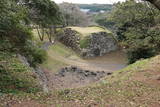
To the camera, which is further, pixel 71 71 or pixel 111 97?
pixel 71 71

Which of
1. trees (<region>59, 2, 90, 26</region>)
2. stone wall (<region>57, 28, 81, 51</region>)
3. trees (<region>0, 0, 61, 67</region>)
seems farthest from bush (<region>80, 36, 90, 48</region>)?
trees (<region>0, 0, 61, 67</region>)

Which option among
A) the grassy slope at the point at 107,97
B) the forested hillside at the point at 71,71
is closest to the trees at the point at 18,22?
the forested hillside at the point at 71,71

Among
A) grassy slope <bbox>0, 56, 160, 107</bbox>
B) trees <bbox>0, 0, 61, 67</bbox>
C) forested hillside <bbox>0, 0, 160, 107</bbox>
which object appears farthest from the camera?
trees <bbox>0, 0, 61, 67</bbox>

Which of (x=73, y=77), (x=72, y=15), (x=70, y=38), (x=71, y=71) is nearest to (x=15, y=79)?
(x=73, y=77)

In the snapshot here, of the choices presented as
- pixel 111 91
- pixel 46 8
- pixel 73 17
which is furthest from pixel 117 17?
pixel 73 17

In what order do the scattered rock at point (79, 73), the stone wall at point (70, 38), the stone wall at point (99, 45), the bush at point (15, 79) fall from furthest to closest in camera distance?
the stone wall at point (70, 38)
the stone wall at point (99, 45)
the scattered rock at point (79, 73)
the bush at point (15, 79)

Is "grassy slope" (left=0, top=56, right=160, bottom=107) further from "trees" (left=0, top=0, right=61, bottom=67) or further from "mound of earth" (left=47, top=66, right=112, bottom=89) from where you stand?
"mound of earth" (left=47, top=66, right=112, bottom=89)

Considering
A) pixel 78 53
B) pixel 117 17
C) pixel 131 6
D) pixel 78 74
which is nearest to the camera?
pixel 131 6

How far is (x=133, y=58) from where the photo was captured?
22359 mm

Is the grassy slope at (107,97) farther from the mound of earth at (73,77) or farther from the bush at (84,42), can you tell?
the bush at (84,42)

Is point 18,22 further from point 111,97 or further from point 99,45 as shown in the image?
point 99,45

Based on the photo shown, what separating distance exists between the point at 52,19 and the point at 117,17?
6.12 meters

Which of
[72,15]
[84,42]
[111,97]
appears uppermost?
[111,97]

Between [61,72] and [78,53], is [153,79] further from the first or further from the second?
[78,53]
